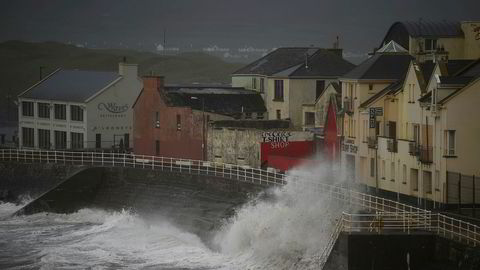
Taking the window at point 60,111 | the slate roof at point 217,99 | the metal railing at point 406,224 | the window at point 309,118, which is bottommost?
the metal railing at point 406,224

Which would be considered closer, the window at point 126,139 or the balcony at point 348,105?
the balcony at point 348,105

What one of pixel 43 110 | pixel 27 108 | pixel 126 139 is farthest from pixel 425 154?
pixel 27 108

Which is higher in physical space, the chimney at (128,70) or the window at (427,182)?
the chimney at (128,70)

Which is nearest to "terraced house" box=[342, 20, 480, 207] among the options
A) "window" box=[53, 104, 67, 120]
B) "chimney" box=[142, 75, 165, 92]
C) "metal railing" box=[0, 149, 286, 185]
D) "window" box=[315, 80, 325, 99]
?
"metal railing" box=[0, 149, 286, 185]

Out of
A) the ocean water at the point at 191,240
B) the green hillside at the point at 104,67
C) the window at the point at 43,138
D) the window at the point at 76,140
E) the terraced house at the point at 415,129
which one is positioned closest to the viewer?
the ocean water at the point at 191,240

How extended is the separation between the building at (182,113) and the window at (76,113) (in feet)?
19.4

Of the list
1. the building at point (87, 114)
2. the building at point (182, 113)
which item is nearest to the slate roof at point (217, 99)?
the building at point (182, 113)

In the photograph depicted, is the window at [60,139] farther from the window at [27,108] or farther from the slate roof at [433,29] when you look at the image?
the slate roof at [433,29]

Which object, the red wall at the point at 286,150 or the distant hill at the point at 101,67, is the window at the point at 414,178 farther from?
the distant hill at the point at 101,67

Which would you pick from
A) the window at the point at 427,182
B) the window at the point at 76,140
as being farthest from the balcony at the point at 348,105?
the window at the point at 76,140

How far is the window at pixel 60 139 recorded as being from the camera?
93.4 meters

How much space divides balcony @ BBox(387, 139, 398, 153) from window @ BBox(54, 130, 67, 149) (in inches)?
1422

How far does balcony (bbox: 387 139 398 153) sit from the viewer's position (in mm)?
61625

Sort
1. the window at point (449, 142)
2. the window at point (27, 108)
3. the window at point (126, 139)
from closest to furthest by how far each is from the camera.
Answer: the window at point (449, 142), the window at point (126, 139), the window at point (27, 108)
